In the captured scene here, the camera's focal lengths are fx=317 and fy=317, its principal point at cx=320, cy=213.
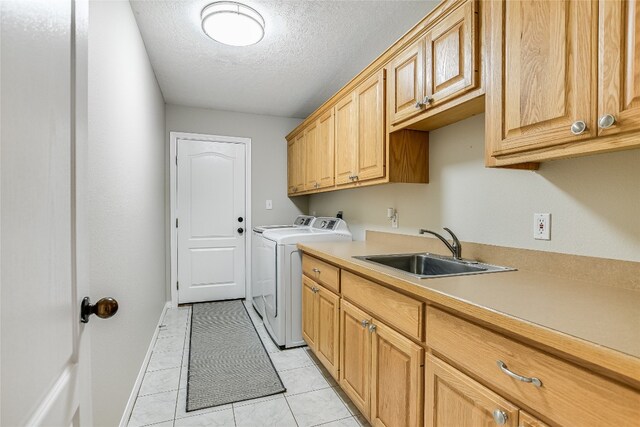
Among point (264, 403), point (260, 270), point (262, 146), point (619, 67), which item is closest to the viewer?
point (619, 67)

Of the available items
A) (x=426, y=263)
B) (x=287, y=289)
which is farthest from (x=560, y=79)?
(x=287, y=289)

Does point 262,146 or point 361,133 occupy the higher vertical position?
point 262,146

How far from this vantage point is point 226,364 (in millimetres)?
2336

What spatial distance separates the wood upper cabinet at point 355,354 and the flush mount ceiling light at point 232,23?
1.79 metres

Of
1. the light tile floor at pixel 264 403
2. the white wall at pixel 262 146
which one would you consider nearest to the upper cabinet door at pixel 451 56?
the light tile floor at pixel 264 403

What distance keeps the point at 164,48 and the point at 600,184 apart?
9.13 feet

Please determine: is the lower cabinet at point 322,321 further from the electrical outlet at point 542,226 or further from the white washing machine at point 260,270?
the electrical outlet at point 542,226

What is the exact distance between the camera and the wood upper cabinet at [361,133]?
203 centimetres

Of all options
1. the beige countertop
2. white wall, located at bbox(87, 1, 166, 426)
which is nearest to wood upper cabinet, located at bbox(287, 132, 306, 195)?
white wall, located at bbox(87, 1, 166, 426)

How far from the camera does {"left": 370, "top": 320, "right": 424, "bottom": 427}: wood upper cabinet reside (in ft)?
4.01

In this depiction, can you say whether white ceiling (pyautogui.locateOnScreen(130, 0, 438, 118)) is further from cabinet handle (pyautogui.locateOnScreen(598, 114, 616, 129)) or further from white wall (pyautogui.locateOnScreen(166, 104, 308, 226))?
cabinet handle (pyautogui.locateOnScreen(598, 114, 616, 129))

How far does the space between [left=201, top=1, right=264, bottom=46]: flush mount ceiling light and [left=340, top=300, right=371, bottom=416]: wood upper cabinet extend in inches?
70.5

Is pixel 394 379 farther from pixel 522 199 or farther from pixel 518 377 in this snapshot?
pixel 522 199

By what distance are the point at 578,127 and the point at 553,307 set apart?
531 millimetres
